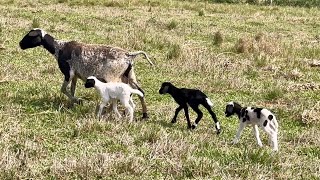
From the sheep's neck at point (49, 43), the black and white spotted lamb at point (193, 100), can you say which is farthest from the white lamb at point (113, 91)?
the sheep's neck at point (49, 43)

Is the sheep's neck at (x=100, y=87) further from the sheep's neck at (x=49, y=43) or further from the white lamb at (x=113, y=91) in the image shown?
the sheep's neck at (x=49, y=43)

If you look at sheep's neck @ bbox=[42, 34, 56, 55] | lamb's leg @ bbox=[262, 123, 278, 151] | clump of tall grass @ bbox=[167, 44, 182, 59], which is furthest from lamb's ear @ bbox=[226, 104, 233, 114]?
clump of tall grass @ bbox=[167, 44, 182, 59]

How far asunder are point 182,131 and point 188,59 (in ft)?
20.8

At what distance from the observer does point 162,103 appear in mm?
11273

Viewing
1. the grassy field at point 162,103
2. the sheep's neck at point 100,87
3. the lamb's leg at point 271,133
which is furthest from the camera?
the sheep's neck at point 100,87

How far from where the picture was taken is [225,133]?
9453 mm

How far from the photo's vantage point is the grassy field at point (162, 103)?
23.5ft

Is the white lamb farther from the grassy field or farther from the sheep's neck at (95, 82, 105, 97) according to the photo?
the grassy field

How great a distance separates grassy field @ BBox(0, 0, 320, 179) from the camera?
23.5 ft

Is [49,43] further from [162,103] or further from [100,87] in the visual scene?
[162,103]

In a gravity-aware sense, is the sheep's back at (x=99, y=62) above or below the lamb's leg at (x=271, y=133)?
above

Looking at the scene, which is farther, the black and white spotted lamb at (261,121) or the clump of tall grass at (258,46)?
the clump of tall grass at (258,46)

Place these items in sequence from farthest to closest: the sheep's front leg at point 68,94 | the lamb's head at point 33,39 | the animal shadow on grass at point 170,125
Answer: the lamb's head at point 33,39 < the sheep's front leg at point 68,94 < the animal shadow on grass at point 170,125

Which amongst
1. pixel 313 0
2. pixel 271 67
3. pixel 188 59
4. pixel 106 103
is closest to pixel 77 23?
pixel 188 59
